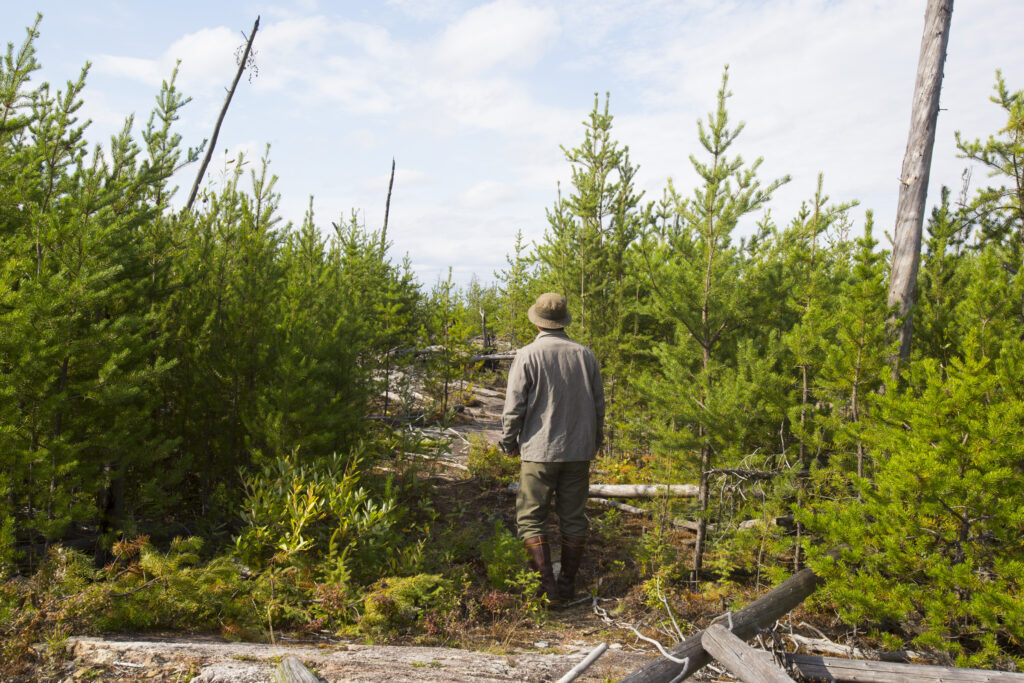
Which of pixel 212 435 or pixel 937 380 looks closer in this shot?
pixel 937 380

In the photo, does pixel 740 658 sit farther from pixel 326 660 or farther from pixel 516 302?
pixel 516 302

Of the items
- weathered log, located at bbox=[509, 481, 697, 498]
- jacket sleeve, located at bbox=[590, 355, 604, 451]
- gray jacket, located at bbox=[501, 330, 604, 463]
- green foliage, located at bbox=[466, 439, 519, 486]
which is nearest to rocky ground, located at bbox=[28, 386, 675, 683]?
gray jacket, located at bbox=[501, 330, 604, 463]

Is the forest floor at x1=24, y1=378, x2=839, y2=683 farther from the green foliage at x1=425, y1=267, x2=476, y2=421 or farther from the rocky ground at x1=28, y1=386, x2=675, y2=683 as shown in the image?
the green foliage at x1=425, y1=267, x2=476, y2=421

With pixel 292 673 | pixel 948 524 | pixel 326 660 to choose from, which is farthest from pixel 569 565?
pixel 292 673

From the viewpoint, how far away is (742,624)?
3.72 metres

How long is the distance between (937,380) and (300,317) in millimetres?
4998

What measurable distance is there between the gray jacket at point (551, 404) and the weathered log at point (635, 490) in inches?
55.9

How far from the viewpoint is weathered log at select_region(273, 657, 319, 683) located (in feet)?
8.59

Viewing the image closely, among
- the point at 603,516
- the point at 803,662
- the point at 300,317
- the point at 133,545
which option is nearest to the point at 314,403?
the point at 300,317

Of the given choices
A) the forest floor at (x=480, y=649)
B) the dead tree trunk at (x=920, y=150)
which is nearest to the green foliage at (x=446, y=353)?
the forest floor at (x=480, y=649)

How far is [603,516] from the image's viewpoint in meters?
6.75

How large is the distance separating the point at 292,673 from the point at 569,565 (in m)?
2.91

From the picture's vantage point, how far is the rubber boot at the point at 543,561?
196 inches

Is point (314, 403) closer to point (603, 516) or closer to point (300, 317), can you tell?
point (300, 317)
